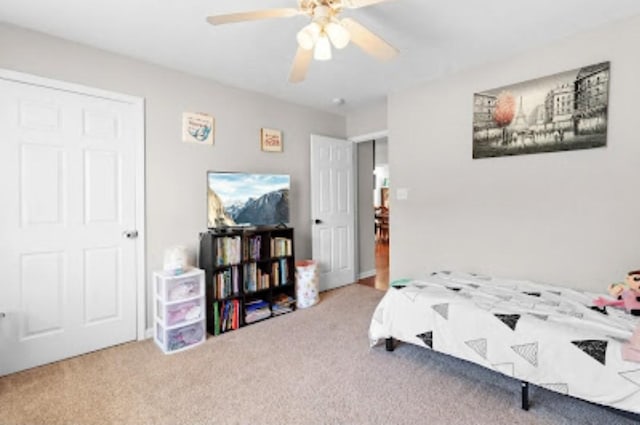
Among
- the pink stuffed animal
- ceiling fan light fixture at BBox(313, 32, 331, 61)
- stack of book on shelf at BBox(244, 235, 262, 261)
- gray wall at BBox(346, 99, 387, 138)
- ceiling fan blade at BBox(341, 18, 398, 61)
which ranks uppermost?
gray wall at BBox(346, 99, 387, 138)

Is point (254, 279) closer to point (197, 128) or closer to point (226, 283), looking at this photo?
point (226, 283)

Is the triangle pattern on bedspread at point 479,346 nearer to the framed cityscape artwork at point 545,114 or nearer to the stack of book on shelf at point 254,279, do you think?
the framed cityscape artwork at point 545,114

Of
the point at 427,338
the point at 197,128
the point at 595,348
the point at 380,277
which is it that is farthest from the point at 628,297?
the point at 197,128

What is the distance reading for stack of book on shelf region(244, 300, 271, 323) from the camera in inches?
120

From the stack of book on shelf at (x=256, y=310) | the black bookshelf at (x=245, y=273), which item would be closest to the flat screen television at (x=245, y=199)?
the black bookshelf at (x=245, y=273)

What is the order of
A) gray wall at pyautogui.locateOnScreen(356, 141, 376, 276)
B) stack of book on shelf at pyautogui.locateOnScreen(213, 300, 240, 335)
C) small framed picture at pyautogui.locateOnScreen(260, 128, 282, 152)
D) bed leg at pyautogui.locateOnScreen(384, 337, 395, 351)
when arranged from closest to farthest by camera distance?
bed leg at pyautogui.locateOnScreen(384, 337, 395, 351) < stack of book on shelf at pyautogui.locateOnScreen(213, 300, 240, 335) < small framed picture at pyautogui.locateOnScreen(260, 128, 282, 152) < gray wall at pyautogui.locateOnScreen(356, 141, 376, 276)

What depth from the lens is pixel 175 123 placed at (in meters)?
2.87

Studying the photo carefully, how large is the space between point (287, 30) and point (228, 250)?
189 centimetres

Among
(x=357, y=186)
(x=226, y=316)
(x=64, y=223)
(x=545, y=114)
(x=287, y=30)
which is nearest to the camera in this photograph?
(x=287, y=30)

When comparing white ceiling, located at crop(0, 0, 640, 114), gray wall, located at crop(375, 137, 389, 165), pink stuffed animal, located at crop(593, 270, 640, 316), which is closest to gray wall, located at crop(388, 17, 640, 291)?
white ceiling, located at crop(0, 0, 640, 114)

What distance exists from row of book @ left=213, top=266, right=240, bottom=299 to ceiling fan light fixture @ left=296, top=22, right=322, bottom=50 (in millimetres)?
2079

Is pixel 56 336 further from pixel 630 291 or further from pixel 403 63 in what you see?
pixel 630 291

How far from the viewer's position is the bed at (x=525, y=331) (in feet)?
5.06

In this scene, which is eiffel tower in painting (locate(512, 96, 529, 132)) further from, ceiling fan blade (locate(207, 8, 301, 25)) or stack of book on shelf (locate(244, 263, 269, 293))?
stack of book on shelf (locate(244, 263, 269, 293))
